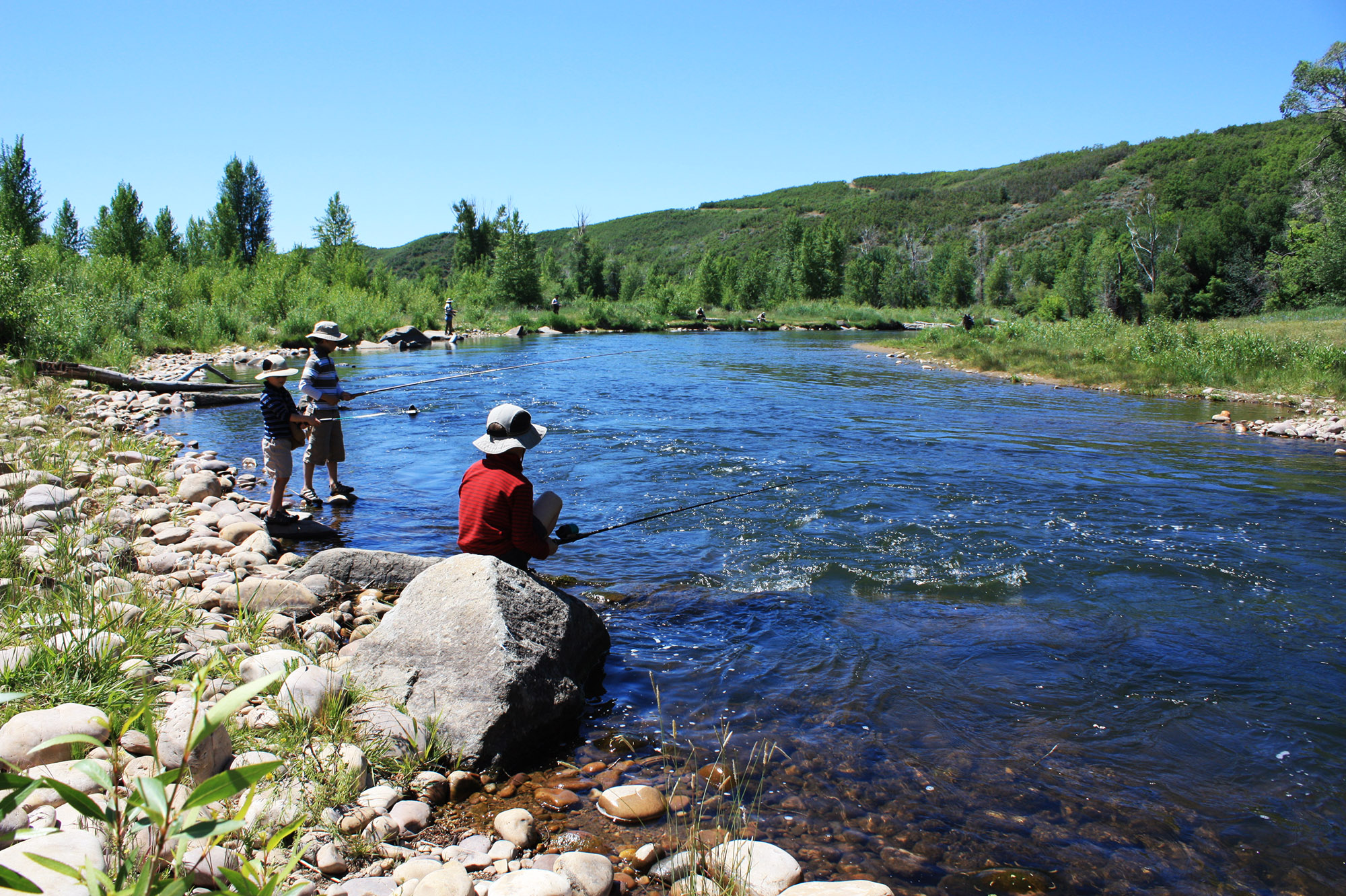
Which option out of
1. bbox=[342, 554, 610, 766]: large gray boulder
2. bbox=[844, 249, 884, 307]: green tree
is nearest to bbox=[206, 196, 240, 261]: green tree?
bbox=[844, 249, 884, 307]: green tree

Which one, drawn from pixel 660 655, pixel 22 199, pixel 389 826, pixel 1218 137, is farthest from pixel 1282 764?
pixel 1218 137

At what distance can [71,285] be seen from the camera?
25.3 metres

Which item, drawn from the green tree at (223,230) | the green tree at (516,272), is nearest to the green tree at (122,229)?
the green tree at (223,230)

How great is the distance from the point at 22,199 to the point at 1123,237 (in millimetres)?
73122

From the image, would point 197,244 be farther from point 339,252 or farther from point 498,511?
point 498,511

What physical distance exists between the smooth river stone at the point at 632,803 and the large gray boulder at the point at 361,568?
115 inches

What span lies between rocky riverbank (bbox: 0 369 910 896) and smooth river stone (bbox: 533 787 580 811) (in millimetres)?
13

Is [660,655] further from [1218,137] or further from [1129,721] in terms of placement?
[1218,137]

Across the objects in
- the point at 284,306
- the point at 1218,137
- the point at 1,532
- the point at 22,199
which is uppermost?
the point at 1218,137

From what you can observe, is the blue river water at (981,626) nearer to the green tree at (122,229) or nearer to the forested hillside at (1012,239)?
the forested hillside at (1012,239)

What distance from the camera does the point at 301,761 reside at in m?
3.53

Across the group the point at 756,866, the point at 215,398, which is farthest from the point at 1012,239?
the point at 756,866

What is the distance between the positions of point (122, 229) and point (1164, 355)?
60.1 metres

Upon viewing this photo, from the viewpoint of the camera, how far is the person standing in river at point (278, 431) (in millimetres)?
7941
